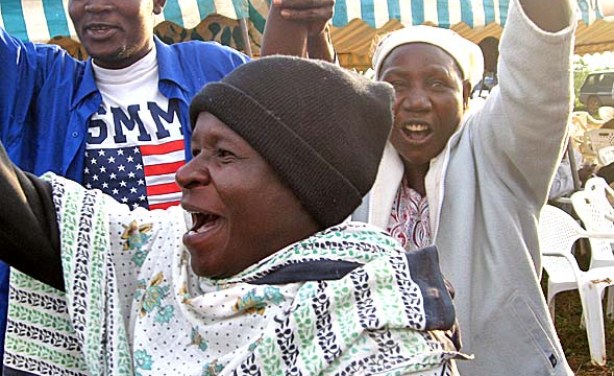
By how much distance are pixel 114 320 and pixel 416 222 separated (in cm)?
90

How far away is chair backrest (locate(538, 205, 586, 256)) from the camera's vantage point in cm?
664

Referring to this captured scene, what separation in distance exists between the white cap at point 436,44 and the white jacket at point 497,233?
170 millimetres

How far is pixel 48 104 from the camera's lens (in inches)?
95.0

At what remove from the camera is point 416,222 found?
7.05 ft

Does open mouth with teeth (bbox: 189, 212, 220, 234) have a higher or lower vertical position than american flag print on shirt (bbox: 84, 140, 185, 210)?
higher

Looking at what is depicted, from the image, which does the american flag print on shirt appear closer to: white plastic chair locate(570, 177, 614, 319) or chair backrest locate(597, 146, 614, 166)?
white plastic chair locate(570, 177, 614, 319)

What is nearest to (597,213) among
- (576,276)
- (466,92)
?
(576,276)

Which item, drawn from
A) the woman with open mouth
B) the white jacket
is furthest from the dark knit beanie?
the white jacket

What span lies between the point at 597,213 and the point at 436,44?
572 centimetres

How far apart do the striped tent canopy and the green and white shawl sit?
4.47 metres

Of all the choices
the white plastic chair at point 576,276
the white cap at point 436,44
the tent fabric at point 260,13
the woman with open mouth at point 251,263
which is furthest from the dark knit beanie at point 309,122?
the tent fabric at point 260,13

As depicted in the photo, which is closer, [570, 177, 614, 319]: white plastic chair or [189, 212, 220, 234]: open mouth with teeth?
[189, 212, 220, 234]: open mouth with teeth

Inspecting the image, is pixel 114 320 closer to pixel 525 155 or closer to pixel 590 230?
pixel 525 155

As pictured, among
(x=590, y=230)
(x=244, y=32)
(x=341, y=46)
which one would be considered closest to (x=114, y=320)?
(x=244, y=32)
